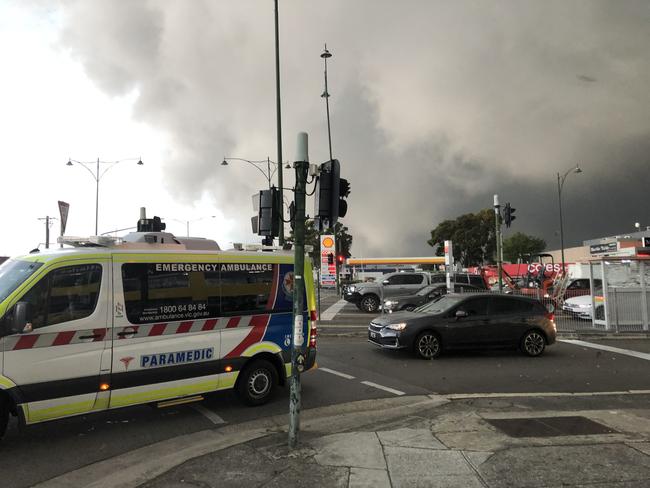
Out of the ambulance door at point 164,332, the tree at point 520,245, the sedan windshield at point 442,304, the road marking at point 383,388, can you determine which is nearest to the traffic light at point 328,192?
the ambulance door at point 164,332

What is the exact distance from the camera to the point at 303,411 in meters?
6.71

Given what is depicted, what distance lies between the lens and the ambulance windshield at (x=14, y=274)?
16.7 ft

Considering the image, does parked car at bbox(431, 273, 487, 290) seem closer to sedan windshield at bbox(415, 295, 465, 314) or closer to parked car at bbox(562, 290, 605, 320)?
parked car at bbox(562, 290, 605, 320)

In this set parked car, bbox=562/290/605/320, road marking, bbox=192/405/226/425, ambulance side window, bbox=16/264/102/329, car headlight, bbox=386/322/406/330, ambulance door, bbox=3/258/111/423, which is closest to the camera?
ambulance door, bbox=3/258/111/423

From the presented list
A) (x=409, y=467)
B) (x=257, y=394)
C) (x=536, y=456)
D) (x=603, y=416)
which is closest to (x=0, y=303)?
(x=257, y=394)

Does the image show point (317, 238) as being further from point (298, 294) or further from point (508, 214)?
point (298, 294)

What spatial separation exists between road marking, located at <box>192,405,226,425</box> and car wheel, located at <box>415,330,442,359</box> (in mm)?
5339

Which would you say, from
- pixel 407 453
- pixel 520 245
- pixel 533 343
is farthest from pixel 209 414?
pixel 520 245

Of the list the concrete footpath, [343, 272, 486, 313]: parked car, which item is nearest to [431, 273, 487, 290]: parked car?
[343, 272, 486, 313]: parked car

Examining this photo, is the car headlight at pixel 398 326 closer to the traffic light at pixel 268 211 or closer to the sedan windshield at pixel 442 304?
the sedan windshield at pixel 442 304

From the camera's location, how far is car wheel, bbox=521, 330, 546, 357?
11227 mm

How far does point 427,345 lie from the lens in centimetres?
1070

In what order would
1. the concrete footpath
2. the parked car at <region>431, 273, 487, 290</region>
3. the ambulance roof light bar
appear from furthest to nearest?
the parked car at <region>431, 273, 487, 290</region>
the ambulance roof light bar
the concrete footpath

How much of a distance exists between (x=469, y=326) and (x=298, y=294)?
268 inches
